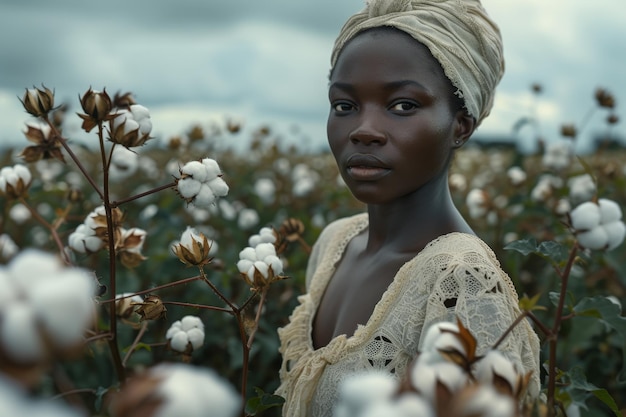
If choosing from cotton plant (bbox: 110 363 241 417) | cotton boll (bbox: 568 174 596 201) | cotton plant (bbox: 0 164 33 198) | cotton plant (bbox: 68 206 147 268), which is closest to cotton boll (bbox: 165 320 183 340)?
cotton plant (bbox: 68 206 147 268)

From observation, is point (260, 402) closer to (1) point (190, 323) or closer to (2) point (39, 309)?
(1) point (190, 323)

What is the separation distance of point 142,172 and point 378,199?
3.34m

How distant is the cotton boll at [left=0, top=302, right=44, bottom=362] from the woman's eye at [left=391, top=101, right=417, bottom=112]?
1.01 meters

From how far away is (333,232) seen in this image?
1.91m

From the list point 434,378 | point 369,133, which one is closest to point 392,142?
point 369,133

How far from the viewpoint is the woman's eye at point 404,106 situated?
1.36 m

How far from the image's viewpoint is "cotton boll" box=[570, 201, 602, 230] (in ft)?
2.83

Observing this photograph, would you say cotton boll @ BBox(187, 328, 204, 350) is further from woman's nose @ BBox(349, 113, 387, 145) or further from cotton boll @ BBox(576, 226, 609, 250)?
cotton boll @ BBox(576, 226, 609, 250)

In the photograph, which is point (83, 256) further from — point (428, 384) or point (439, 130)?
point (428, 384)

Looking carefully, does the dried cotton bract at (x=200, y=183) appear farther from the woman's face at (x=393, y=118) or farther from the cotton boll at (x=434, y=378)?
the cotton boll at (x=434, y=378)

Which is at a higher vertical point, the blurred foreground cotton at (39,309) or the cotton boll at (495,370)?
the blurred foreground cotton at (39,309)

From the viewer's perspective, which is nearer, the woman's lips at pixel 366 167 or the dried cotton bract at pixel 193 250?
the dried cotton bract at pixel 193 250

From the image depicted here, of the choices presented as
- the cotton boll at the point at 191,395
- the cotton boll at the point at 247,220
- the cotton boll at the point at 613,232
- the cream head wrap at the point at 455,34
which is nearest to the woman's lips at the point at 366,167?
the cream head wrap at the point at 455,34

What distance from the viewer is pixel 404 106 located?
137 centimetres
